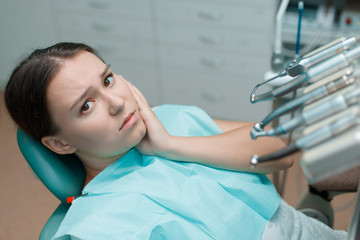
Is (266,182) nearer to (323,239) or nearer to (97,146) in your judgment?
(323,239)

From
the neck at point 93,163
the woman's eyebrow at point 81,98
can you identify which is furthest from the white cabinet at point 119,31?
the woman's eyebrow at point 81,98

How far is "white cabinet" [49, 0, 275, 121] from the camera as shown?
2.23 m

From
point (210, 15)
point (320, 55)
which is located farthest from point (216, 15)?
point (320, 55)

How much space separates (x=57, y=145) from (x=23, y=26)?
193cm

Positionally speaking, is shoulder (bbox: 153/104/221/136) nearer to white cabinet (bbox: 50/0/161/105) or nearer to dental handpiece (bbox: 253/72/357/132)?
dental handpiece (bbox: 253/72/357/132)

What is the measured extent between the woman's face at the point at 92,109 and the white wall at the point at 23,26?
1.68 m

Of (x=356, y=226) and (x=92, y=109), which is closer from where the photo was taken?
(x=356, y=226)

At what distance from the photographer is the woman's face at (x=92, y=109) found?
0.99 m

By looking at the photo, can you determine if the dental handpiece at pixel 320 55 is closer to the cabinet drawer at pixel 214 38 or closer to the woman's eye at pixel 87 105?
the woman's eye at pixel 87 105

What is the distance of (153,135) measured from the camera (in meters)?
1.09

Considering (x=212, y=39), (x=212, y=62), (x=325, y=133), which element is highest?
(x=325, y=133)

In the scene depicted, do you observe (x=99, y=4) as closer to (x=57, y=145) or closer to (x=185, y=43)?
(x=185, y=43)

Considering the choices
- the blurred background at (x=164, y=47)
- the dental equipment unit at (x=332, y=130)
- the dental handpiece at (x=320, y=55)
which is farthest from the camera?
the blurred background at (x=164, y=47)

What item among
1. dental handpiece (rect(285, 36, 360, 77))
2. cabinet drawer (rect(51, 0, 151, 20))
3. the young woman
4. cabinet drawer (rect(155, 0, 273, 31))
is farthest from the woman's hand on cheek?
cabinet drawer (rect(51, 0, 151, 20))
